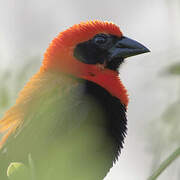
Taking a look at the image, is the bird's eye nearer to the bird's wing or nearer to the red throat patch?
the red throat patch

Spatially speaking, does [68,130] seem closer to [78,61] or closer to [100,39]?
[78,61]

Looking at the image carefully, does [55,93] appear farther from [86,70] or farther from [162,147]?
[162,147]

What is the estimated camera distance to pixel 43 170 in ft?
7.47

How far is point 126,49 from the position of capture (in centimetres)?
344

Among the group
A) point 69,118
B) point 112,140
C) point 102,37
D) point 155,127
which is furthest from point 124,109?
point 155,127

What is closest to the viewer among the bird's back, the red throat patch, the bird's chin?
the bird's back

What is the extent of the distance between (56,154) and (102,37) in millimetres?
1361

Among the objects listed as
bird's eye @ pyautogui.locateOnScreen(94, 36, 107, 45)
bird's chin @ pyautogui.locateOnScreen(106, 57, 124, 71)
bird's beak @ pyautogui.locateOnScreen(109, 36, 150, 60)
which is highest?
bird's eye @ pyautogui.locateOnScreen(94, 36, 107, 45)

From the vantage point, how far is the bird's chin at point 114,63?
Answer: 332 cm

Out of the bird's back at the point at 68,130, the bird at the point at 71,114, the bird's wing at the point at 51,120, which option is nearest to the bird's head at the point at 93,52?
the bird at the point at 71,114

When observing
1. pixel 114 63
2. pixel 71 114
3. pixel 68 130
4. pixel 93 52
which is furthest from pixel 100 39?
pixel 68 130

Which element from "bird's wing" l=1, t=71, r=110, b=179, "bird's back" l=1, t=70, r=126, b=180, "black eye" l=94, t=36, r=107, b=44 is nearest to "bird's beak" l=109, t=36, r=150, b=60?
"black eye" l=94, t=36, r=107, b=44

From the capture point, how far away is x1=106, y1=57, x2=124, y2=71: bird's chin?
332cm

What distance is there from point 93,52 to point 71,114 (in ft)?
3.20
